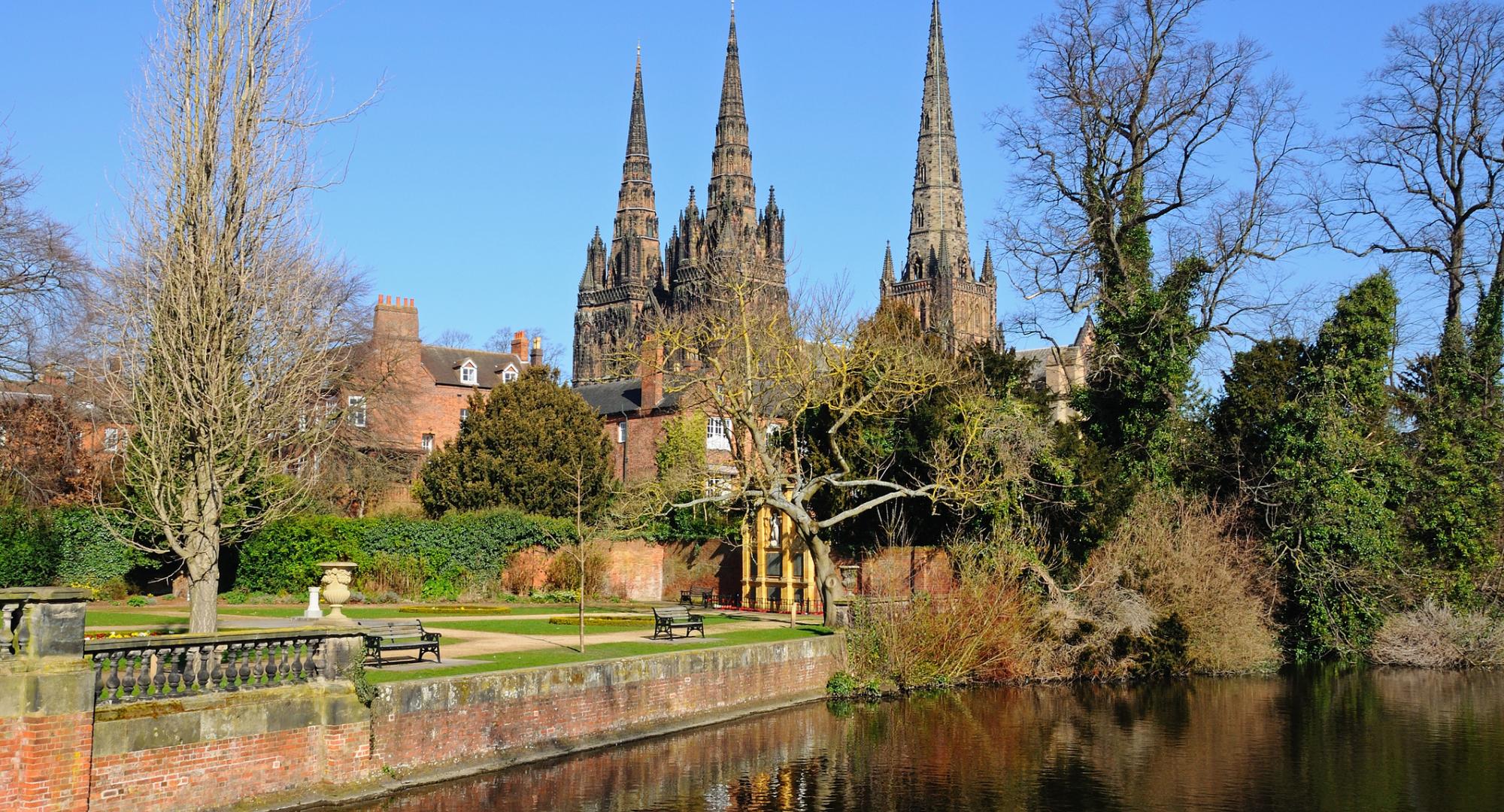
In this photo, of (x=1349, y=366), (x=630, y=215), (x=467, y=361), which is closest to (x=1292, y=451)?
(x=1349, y=366)

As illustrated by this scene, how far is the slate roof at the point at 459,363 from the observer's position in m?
57.3

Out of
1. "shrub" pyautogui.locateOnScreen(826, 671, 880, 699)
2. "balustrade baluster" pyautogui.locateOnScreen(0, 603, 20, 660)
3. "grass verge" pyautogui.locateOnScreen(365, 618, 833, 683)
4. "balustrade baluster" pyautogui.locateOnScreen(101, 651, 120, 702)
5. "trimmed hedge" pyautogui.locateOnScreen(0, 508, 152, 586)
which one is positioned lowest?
"shrub" pyautogui.locateOnScreen(826, 671, 880, 699)

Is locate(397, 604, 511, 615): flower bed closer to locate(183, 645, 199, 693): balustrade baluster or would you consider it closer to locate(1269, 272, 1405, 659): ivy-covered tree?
locate(183, 645, 199, 693): balustrade baluster

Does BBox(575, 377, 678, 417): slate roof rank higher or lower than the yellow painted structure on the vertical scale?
higher

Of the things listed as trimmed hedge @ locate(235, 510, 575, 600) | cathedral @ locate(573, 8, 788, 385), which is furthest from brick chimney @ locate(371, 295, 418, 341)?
cathedral @ locate(573, 8, 788, 385)

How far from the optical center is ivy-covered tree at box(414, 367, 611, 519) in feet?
132

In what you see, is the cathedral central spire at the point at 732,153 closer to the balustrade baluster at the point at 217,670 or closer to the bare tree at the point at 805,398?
the bare tree at the point at 805,398

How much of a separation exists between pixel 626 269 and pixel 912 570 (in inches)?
3619

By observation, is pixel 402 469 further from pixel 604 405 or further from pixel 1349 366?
pixel 1349 366

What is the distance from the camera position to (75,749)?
1283 centimetres

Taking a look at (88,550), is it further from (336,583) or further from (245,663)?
(245,663)

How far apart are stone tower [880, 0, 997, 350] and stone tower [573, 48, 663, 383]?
70.8 ft

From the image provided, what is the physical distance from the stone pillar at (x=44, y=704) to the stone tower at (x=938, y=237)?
332 ft

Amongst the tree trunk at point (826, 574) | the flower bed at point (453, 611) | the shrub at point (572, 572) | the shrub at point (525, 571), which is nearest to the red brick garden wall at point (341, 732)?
the tree trunk at point (826, 574)
